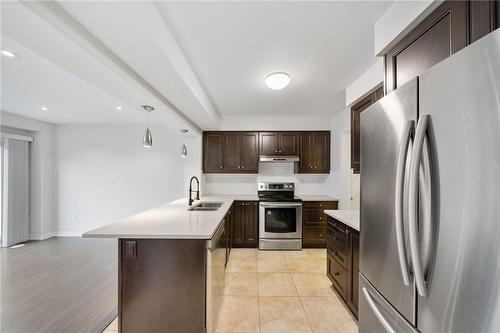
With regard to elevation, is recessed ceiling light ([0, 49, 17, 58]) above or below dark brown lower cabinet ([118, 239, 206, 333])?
above

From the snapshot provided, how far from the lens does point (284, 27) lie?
5.60 feet

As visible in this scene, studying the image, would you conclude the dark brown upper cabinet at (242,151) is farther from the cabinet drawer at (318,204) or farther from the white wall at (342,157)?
the white wall at (342,157)

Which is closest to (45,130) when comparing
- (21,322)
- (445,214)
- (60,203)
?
(60,203)

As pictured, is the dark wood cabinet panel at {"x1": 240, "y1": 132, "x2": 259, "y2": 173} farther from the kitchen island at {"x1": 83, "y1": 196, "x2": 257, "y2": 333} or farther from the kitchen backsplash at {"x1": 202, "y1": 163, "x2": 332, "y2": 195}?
the kitchen island at {"x1": 83, "y1": 196, "x2": 257, "y2": 333}

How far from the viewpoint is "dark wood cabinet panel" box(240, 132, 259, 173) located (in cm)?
458

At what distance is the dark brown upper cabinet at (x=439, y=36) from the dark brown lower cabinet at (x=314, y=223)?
9.81 ft

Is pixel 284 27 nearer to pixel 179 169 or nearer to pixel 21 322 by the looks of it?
pixel 21 322

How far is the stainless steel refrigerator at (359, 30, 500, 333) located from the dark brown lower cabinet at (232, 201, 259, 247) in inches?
126

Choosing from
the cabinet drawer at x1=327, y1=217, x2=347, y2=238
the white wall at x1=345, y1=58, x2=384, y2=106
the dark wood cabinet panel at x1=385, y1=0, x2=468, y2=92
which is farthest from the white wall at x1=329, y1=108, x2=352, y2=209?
the dark wood cabinet panel at x1=385, y1=0, x2=468, y2=92

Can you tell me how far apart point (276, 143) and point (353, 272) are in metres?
2.92

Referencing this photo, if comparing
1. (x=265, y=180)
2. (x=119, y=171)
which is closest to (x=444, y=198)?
(x=265, y=180)

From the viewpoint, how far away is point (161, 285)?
5.86 ft

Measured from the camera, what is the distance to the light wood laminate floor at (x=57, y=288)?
215cm

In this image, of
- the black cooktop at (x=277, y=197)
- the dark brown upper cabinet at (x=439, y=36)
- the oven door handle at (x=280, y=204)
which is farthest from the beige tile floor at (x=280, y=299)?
the dark brown upper cabinet at (x=439, y=36)
